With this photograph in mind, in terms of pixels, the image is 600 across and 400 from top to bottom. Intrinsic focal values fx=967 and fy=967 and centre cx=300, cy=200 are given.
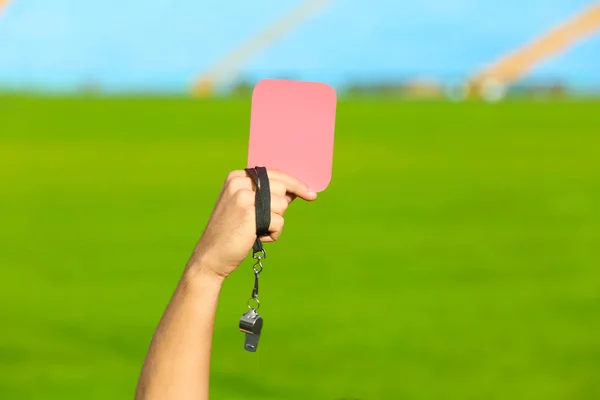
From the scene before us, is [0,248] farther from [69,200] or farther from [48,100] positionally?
[48,100]

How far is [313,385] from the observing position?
4.52 m

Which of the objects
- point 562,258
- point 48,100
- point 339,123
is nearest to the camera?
point 562,258

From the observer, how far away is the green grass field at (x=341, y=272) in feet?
15.4

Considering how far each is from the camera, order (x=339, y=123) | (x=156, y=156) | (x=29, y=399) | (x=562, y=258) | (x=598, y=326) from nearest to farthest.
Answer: (x=29, y=399)
(x=598, y=326)
(x=562, y=258)
(x=156, y=156)
(x=339, y=123)

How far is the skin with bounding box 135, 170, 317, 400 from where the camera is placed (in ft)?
4.33

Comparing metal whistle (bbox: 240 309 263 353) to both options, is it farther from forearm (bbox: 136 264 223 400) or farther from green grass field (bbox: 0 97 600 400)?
green grass field (bbox: 0 97 600 400)

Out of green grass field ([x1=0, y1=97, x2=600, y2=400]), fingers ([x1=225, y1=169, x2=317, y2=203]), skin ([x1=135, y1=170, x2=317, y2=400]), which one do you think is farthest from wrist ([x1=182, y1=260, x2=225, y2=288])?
green grass field ([x1=0, y1=97, x2=600, y2=400])

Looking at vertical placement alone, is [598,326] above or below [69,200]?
below

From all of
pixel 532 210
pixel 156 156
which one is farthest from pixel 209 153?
pixel 532 210

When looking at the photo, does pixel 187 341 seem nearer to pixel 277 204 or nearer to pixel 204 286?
pixel 204 286

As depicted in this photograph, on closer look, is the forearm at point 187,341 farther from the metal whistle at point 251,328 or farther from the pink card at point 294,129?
the pink card at point 294,129

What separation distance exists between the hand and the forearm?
25 millimetres

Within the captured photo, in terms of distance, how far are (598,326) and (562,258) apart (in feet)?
6.38

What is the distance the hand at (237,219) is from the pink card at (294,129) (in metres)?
0.03
